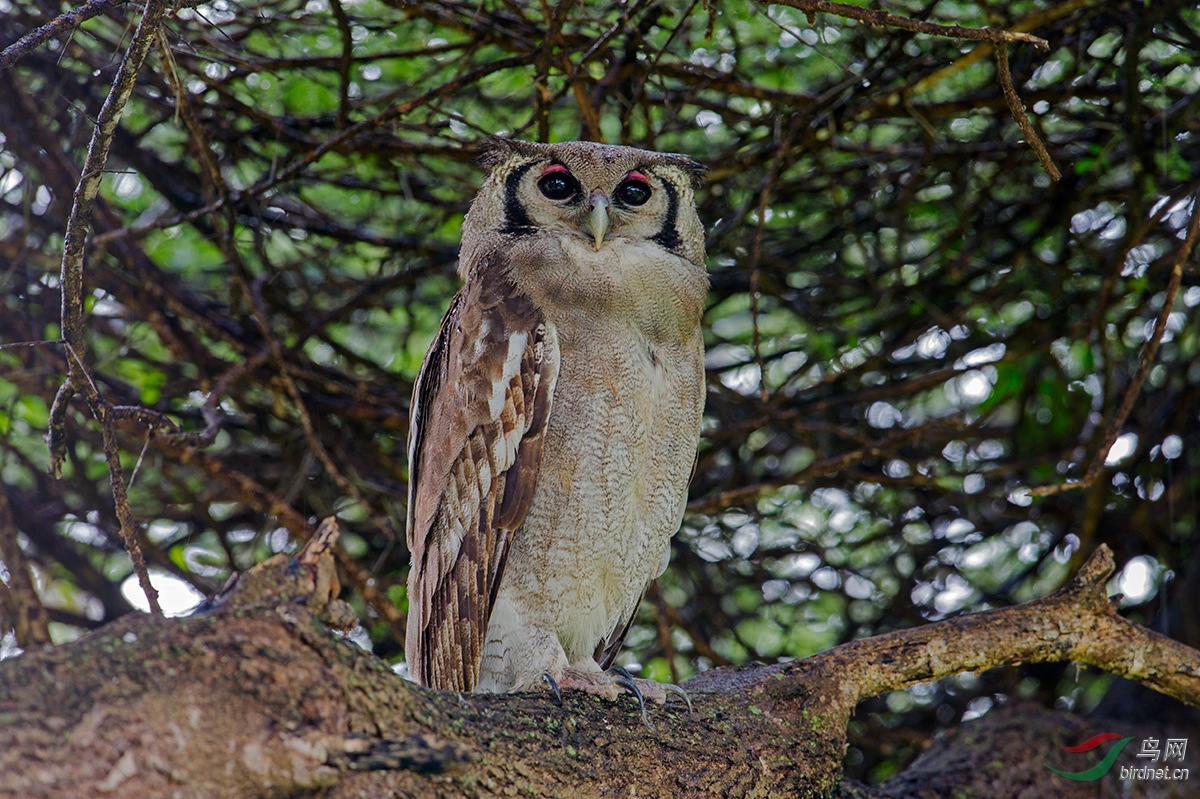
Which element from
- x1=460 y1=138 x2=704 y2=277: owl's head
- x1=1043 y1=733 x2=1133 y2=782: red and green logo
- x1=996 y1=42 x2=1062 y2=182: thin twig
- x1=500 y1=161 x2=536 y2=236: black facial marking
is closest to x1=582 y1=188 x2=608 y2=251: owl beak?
x1=460 y1=138 x2=704 y2=277: owl's head

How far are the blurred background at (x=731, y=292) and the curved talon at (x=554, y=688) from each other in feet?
2.57

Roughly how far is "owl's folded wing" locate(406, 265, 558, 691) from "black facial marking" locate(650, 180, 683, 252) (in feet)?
1.68

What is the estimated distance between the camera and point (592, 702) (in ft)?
7.45

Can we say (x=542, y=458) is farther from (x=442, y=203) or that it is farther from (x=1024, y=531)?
(x=1024, y=531)

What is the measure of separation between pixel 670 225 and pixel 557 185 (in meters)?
0.38

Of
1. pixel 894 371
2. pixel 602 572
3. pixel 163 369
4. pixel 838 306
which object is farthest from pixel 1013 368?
pixel 163 369

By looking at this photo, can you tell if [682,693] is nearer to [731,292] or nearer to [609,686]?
[609,686]

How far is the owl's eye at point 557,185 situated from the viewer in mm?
2806

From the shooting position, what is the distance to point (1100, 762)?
3.25 meters

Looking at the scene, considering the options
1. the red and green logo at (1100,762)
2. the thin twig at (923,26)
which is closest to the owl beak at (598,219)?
the thin twig at (923,26)

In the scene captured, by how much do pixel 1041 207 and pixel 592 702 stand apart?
291 centimetres

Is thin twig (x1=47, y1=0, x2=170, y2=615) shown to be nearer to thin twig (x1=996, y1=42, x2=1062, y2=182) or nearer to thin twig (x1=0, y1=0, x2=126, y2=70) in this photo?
thin twig (x1=0, y1=0, x2=126, y2=70)

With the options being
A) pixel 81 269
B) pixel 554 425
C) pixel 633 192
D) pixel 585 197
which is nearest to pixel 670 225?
pixel 633 192

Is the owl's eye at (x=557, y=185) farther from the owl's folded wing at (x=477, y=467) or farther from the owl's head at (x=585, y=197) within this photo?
the owl's folded wing at (x=477, y=467)
